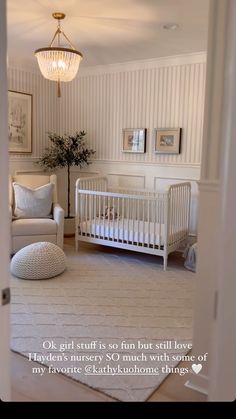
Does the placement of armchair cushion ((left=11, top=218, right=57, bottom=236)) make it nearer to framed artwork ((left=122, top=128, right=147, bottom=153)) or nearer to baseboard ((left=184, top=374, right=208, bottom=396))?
framed artwork ((left=122, top=128, right=147, bottom=153))

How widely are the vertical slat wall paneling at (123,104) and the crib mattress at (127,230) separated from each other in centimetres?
110

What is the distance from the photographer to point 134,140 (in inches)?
197

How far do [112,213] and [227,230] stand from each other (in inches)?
151

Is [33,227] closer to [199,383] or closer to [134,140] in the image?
[134,140]

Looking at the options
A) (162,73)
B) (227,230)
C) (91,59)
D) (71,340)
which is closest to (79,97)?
(91,59)

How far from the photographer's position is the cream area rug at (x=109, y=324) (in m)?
2.10

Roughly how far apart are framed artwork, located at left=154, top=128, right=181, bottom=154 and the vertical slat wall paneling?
0.22ft

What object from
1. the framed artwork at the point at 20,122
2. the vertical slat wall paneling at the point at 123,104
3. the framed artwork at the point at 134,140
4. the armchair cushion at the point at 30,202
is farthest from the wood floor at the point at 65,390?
the framed artwork at the point at 20,122

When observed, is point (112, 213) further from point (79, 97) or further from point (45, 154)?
point (79, 97)

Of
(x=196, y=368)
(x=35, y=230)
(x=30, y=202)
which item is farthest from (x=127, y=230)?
(x=196, y=368)

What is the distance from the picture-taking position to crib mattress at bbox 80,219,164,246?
3.97 m

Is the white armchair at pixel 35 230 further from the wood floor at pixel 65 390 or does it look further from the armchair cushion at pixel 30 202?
the wood floor at pixel 65 390

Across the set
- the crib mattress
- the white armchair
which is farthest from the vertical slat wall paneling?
the white armchair

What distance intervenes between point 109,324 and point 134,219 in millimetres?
1859
